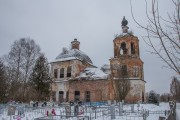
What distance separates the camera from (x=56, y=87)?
43812mm

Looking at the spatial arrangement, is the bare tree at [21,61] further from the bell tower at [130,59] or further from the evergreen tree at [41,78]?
the bell tower at [130,59]

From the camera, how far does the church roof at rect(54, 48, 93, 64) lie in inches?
1750

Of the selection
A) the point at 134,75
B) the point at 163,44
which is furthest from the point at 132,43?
the point at 163,44

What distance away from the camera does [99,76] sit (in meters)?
40.0

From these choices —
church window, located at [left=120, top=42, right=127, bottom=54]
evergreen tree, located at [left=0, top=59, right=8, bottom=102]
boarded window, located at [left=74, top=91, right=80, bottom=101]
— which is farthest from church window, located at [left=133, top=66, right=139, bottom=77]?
evergreen tree, located at [left=0, top=59, right=8, bottom=102]

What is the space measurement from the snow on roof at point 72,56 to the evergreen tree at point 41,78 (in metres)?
4.91

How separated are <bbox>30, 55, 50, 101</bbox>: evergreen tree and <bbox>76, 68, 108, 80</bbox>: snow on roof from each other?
564cm

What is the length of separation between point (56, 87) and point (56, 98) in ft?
6.87

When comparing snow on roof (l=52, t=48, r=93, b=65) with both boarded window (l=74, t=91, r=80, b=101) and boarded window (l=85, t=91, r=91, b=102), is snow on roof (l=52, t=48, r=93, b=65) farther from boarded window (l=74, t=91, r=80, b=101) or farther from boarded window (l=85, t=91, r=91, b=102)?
boarded window (l=85, t=91, r=91, b=102)

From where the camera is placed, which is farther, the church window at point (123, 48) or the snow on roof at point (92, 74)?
the church window at point (123, 48)

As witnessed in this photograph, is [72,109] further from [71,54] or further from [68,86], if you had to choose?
[71,54]

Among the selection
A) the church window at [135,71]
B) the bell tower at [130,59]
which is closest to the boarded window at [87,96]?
the bell tower at [130,59]

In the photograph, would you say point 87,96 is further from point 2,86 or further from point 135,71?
point 2,86

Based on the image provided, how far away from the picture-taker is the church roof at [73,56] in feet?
146
